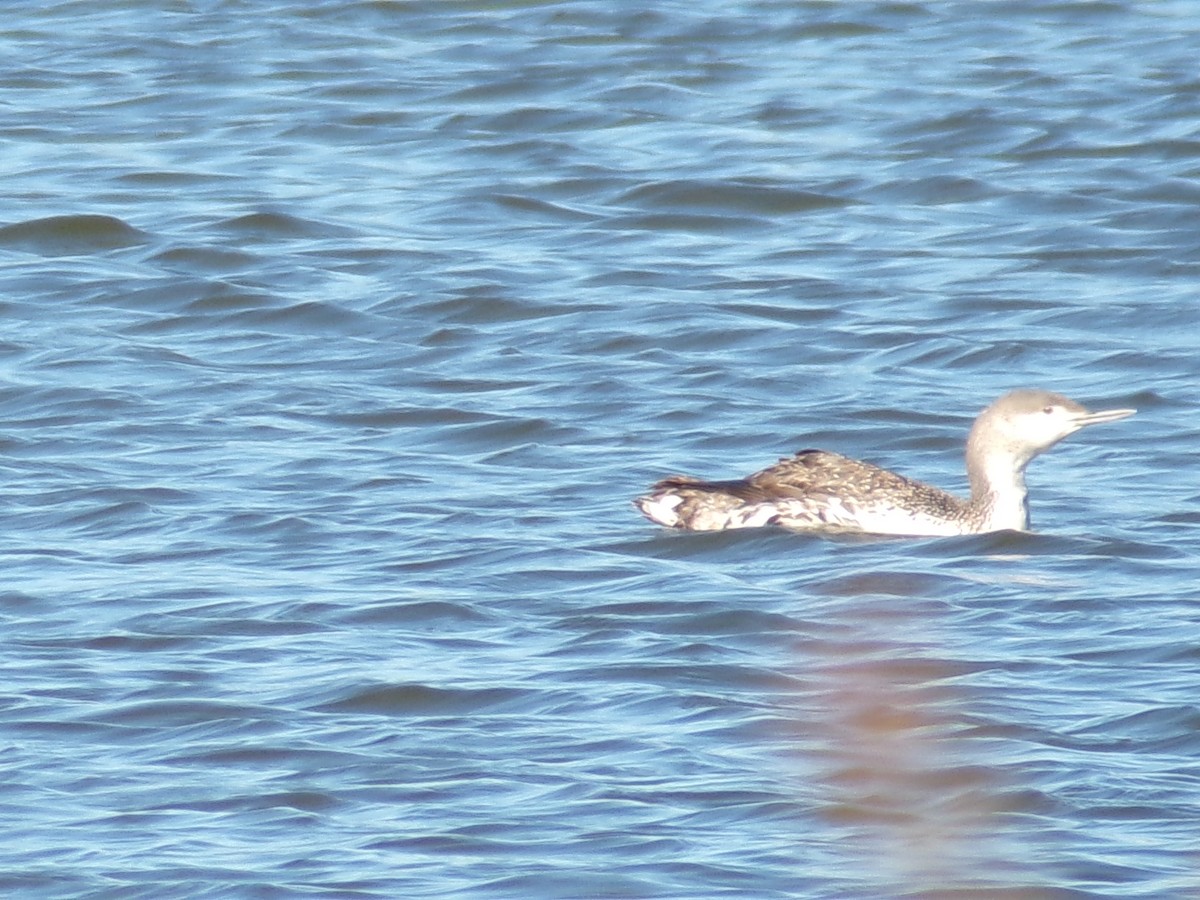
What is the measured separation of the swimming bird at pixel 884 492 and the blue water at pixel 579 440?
0.37 feet

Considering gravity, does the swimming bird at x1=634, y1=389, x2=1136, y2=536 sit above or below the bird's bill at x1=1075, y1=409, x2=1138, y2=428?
below

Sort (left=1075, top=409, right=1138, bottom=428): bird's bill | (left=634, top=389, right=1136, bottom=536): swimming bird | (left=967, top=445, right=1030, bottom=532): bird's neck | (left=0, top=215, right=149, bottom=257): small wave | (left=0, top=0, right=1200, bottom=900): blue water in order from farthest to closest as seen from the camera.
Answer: (left=0, top=215, right=149, bottom=257): small wave, (left=967, top=445, right=1030, bottom=532): bird's neck, (left=1075, top=409, right=1138, bottom=428): bird's bill, (left=634, top=389, right=1136, bottom=536): swimming bird, (left=0, top=0, right=1200, bottom=900): blue water

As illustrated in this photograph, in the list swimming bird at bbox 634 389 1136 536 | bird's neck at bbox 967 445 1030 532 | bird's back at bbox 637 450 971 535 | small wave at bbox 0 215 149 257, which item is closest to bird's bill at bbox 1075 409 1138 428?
swimming bird at bbox 634 389 1136 536

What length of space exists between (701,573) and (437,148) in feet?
25.3

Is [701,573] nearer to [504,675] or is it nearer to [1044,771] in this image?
[504,675]

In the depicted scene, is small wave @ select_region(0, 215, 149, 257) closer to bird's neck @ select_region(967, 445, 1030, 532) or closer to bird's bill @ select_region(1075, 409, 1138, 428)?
bird's neck @ select_region(967, 445, 1030, 532)

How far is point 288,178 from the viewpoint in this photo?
53.0 feet

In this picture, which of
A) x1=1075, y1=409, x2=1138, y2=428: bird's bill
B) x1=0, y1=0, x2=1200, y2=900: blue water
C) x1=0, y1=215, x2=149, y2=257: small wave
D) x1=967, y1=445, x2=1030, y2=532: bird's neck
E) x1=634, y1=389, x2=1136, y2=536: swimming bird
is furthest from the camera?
x1=0, y1=215, x2=149, y2=257: small wave

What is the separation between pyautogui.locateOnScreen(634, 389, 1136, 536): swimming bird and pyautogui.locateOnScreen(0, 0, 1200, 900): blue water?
0.37 ft

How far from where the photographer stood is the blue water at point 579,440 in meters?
6.57

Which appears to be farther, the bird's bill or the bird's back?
the bird's bill

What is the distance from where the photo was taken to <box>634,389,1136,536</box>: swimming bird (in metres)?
9.70

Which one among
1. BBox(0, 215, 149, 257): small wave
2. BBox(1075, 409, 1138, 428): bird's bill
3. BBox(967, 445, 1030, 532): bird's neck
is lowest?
BBox(0, 215, 149, 257): small wave

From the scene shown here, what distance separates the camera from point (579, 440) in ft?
36.4
